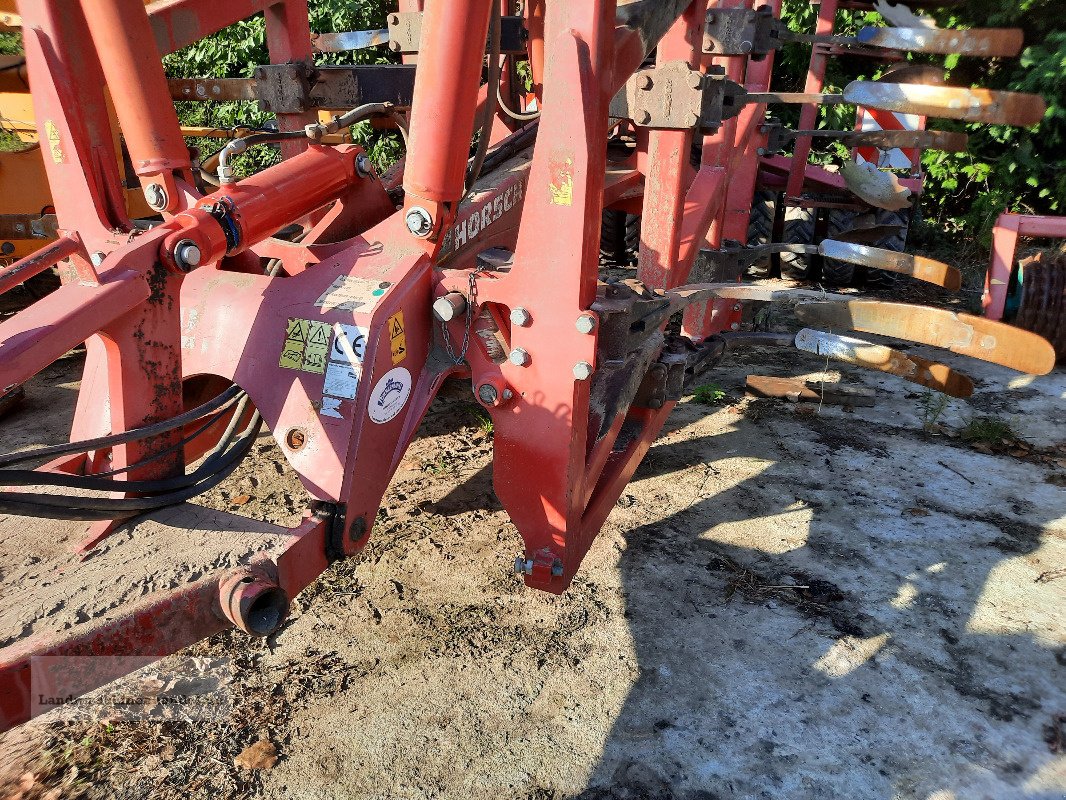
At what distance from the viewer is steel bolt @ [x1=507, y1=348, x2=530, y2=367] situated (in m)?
2.57

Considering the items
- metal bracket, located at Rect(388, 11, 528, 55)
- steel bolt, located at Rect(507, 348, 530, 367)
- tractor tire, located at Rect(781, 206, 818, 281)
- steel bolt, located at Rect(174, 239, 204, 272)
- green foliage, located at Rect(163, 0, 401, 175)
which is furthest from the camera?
green foliage, located at Rect(163, 0, 401, 175)

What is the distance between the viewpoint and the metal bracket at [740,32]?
3857mm

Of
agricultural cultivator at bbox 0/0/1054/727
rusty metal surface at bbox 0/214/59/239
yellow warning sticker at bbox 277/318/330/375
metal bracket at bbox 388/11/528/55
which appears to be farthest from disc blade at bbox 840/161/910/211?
rusty metal surface at bbox 0/214/59/239

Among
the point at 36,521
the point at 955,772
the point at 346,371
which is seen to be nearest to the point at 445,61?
the point at 346,371

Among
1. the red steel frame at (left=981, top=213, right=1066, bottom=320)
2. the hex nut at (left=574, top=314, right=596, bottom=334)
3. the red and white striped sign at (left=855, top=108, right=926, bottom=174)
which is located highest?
the hex nut at (left=574, top=314, right=596, bottom=334)

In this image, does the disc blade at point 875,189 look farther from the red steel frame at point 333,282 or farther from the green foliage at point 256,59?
the green foliage at point 256,59

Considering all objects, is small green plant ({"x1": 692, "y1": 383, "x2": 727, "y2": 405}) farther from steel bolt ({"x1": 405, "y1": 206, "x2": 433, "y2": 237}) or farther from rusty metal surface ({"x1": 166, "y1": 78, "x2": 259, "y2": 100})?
rusty metal surface ({"x1": 166, "y1": 78, "x2": 259, "y2": 100})

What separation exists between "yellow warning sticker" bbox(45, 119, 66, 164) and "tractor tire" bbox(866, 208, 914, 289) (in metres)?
5.55

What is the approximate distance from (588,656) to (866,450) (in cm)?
227

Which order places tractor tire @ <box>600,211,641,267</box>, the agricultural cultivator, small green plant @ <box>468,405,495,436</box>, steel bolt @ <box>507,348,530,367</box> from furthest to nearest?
tractor tire @ <box>600,211,641,267</box>, small green plant @ <box>468,405,495,436</box>, steel bolt @ <box>507,348,530,367</box>, the agricultural cultivator

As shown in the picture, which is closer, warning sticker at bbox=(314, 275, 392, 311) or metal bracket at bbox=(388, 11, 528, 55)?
warning sticker at bbox=(314, 275, 392, 311)

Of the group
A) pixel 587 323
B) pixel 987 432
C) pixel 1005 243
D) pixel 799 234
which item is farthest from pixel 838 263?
pixel 587 323

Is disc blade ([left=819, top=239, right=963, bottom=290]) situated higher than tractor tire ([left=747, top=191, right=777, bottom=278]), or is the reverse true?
disc blade ([left=819, top=239, right=963, bottom=290])

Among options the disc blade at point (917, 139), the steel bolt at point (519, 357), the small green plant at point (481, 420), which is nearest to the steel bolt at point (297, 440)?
the steel bolt at point (519, 357)
